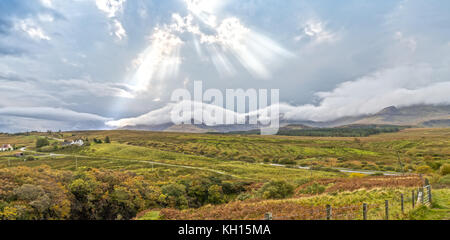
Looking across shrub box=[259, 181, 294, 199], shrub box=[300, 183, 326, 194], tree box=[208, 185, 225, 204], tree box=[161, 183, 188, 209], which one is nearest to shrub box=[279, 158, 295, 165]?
shrub box=[300, 183, 326, 194]

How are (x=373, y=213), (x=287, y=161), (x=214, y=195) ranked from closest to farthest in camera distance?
(x=373, y=213) → (x=214, y=195) → (x=287, y=161)

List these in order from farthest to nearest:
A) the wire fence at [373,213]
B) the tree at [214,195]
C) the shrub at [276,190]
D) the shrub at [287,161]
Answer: the shrub at [287,161] < the tree at [214,195] < the shrub at [276,190] < the wire fence at [373,213]

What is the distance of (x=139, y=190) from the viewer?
26359mm

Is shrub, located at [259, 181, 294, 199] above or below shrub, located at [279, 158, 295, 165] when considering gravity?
above

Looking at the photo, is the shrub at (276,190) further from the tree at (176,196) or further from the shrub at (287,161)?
the shrub at (287,161)

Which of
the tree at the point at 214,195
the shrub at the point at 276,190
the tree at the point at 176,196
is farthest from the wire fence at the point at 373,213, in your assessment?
the tree at the point at 214,195

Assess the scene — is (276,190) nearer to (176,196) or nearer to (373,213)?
(176,196)

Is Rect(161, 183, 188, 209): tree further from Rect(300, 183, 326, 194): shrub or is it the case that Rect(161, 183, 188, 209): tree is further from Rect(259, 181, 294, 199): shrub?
Rect(300, 183, 326, 194): shrub

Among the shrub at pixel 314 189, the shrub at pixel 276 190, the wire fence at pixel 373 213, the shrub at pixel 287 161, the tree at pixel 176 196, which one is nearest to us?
A: the wire fence at pixel 373 213

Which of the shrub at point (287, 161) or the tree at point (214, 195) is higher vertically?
the tree at point (214, 195)

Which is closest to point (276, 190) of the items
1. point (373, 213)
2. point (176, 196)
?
point (176, 196)
